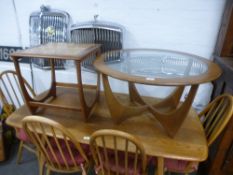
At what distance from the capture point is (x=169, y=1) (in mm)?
1622

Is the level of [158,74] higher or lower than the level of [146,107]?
higher

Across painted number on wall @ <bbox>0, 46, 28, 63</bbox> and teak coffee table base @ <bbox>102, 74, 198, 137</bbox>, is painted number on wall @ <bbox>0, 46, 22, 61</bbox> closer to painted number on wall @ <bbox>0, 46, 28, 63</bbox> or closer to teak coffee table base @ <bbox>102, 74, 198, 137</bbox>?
painted number on wall @ <bbox>0, 46, 28, 63</bbox>

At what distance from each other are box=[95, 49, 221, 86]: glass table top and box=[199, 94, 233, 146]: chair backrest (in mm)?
268

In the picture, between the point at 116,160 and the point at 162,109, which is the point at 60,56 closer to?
the point at 116,160

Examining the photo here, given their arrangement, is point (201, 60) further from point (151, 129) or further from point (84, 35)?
point (84, 35)

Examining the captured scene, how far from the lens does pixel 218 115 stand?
1338mm

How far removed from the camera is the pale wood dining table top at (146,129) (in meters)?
1.16

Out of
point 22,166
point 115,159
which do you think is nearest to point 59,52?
point 115,159

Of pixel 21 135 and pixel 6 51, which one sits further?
pixel 6 51

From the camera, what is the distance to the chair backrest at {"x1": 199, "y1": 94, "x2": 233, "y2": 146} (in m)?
1.19

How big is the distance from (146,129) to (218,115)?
510 millimetres

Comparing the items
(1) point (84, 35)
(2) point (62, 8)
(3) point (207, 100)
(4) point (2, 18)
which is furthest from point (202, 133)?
(4) point (2, 18)

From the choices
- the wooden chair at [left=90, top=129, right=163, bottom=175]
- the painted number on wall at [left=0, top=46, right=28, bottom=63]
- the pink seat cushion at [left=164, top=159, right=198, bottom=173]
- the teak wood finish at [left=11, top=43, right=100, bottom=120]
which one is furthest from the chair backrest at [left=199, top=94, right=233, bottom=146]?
the painted number on wall at [left=0, top=46, right=28, bottom=63]

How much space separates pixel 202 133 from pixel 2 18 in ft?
7.21
